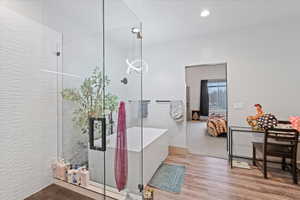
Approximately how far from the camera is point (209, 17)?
2.30 meters

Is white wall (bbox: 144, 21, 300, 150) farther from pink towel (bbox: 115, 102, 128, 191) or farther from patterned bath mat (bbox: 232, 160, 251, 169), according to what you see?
pink towel (bbox: 115, 102, 128, 191)

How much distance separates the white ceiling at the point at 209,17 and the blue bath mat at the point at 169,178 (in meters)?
2.56

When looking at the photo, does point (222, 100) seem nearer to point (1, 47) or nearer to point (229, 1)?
point (229, 1)

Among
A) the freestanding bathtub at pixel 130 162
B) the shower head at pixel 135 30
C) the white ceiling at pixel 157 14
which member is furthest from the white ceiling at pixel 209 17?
the freestanding bathtub at pixel 130 162

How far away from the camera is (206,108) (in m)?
6.91

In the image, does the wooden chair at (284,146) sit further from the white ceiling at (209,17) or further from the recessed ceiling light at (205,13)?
the recessed ceiling light at (205,13)

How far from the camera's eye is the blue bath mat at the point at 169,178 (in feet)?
5.95

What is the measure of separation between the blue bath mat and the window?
15.9ft

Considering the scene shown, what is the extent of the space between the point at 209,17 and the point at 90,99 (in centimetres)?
233

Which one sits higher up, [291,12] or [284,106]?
[291,12]

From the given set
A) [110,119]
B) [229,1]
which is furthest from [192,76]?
[110,119]

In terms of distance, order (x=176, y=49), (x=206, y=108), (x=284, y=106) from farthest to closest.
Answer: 1. (x=206, y=108)
2. (x=176, y=49)
3. (x=284, y=106)

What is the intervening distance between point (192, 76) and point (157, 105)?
437 centimetres

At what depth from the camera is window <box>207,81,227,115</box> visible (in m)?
6.29
